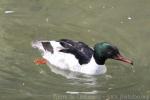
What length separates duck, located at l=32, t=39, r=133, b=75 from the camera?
1261cm

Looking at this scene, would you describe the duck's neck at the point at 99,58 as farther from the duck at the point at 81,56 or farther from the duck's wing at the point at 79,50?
the duck's wing at the point at 79,50

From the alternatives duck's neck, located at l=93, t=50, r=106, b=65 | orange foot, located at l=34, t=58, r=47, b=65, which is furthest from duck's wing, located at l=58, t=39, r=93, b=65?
orange foot, located at l=34, t=58, r=47, b=65

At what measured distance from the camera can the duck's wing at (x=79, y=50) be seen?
1280 cm

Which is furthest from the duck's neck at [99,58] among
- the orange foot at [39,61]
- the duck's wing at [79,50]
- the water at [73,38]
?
the orange foot at [39,61]

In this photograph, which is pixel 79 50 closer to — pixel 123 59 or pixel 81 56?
pixel 81 56

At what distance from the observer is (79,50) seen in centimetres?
1281

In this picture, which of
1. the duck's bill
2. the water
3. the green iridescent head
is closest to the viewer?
the water

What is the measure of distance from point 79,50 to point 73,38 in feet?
4.16

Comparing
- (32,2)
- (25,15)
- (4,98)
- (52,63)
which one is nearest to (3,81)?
(4,98)

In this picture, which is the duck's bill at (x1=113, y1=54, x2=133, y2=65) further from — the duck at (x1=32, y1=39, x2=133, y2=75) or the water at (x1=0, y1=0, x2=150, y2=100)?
the water at (x1=0, y1=0, x2=150, y2=100)

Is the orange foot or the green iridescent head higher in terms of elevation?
the green iridescent head

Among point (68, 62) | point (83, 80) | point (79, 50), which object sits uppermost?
point (79, 50)

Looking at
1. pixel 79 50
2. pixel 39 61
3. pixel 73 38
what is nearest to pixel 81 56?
pixel 79 50

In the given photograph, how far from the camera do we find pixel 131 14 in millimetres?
15445
